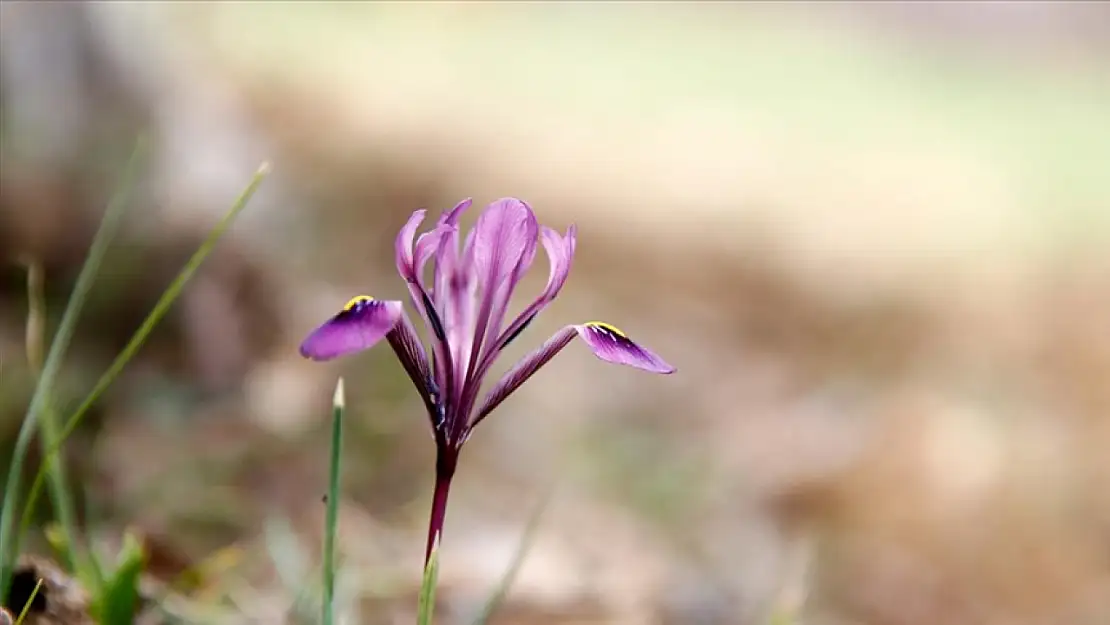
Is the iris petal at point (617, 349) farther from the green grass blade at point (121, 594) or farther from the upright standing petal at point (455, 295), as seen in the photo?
the green grass blade at point (121, 594)

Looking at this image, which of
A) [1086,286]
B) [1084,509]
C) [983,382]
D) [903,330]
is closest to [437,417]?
[1084,509]

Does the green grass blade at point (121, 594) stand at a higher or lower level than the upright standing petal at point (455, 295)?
lower

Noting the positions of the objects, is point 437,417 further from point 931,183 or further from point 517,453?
point 931,183

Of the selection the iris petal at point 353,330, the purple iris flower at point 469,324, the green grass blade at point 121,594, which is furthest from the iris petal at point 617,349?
the green grass blade at point 121,594

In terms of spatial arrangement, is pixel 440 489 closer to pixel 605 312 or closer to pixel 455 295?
pixel 455 295

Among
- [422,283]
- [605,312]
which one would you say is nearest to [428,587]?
[422,283]
